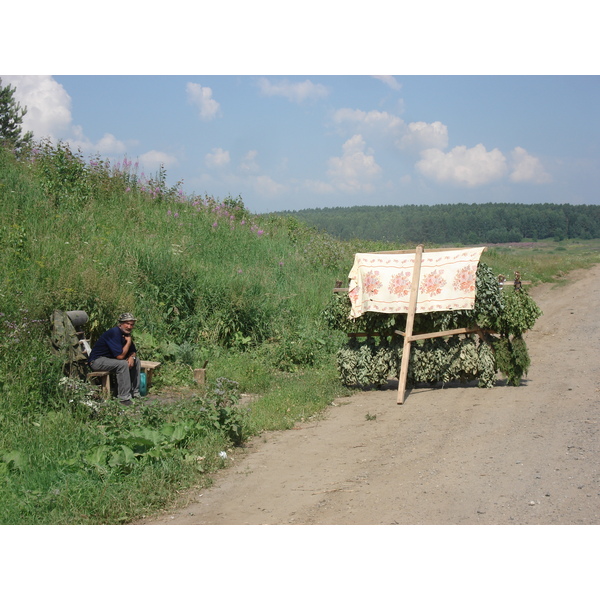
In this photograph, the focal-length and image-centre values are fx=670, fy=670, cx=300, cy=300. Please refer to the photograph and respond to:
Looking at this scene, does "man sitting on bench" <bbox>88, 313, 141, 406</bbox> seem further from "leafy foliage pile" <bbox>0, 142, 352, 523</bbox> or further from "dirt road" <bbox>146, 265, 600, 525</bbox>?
"dirt road" <bbox>146, 265, 600, 525</bbox>

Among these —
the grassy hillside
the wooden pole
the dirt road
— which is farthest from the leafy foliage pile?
the wooden pole

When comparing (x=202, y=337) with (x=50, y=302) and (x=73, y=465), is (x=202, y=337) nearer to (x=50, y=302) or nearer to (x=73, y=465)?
(x=50, y=302)

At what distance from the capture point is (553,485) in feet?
19.3

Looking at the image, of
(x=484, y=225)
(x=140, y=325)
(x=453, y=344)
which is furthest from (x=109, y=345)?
(x=484, y=225)

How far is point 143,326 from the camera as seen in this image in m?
12.0

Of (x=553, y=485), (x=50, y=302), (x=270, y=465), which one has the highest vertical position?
(x=50, y=302)

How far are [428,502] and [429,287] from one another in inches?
191

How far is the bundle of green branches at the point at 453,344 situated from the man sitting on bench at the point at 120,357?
3.18m

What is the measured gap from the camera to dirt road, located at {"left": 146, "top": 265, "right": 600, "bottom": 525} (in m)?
5.54

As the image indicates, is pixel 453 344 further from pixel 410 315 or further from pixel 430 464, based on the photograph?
pixel 430 464

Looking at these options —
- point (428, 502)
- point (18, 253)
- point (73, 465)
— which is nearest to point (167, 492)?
point (73, 465)

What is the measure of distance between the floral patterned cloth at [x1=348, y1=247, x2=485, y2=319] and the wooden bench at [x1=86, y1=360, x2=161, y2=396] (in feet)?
10.5

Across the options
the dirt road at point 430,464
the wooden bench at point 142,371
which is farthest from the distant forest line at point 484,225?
the dirt road at point 430,464

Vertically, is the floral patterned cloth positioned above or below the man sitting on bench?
above
